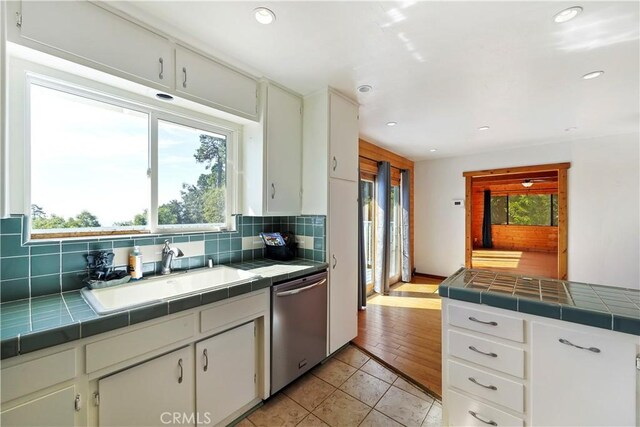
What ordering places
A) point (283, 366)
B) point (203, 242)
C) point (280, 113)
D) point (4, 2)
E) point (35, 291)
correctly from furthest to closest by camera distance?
point (280, 113) → point (203, 242) → point (283, 366) → point (35, 291) → point (4, 2)

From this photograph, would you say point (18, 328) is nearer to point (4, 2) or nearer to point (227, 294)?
point (227, 294)

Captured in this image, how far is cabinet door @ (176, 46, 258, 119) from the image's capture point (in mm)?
1662

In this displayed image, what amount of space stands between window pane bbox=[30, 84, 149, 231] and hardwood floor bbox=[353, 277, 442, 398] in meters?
2.48

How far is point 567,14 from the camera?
136 cm

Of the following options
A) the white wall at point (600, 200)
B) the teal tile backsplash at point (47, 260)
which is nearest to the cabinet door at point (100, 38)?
the teal tile backsplash at point (47, 260)

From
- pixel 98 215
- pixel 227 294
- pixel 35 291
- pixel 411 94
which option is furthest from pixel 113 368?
pixel 411 94

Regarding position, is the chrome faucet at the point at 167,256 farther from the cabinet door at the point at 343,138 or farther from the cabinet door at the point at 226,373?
the cabinet door at the point at 343,138

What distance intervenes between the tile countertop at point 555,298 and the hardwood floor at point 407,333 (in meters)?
1.02

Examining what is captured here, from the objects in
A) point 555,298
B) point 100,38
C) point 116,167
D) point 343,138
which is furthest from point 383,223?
point 100,38

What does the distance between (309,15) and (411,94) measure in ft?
4.34

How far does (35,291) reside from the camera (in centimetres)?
133

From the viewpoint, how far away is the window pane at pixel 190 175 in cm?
191

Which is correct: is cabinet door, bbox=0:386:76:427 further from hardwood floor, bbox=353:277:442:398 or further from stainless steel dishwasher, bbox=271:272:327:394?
hardwood floor, bbox=353:277:442:398

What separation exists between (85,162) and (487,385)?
8.96 feet
